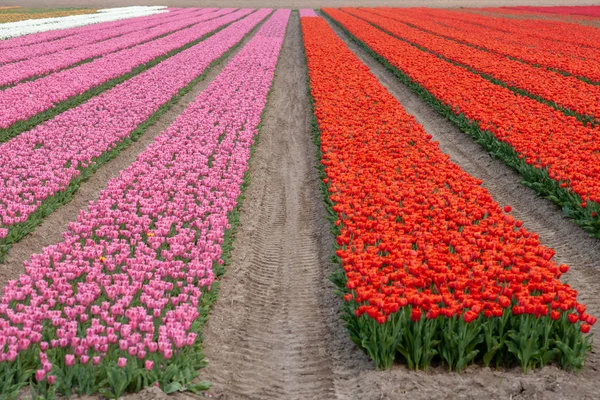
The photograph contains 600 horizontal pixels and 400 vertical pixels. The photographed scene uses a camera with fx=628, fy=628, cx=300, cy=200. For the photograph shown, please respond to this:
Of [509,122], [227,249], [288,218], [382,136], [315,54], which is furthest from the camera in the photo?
[315,54]

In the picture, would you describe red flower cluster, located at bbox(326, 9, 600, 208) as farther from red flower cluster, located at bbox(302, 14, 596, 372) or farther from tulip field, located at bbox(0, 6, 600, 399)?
red flower cluster, located at bbox(302, 14, 596, 372)

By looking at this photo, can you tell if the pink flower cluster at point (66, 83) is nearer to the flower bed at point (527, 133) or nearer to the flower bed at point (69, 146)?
the flower bed at point (69, 146)

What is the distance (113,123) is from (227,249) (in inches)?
334

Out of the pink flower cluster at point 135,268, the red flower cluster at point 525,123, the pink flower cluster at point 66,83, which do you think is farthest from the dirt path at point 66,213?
the red flower cluster at point 525,123

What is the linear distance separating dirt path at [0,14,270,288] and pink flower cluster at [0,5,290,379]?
2.34 feet

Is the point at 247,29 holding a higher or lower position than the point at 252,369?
higher

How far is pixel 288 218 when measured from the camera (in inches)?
440

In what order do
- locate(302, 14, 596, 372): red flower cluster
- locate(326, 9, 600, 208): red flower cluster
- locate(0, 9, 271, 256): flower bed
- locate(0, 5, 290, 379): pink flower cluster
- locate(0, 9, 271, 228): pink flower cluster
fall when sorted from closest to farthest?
1. locate(0, 5, 290, 379): pink flower cluster
2. locate(302, 14, 596, 372): red flower cluster
3. locate(0, 9, 271, 256): flower bed
4. locate(0, 9, 271, 228): pink flower cluster
5. locate(326, 9, 600, 208): red flower cluster

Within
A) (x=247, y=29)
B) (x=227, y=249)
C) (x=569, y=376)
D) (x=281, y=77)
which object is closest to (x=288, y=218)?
(x=227, y=249)

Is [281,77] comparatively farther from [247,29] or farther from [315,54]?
[247,29]

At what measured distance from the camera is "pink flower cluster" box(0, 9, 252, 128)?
17.1 m

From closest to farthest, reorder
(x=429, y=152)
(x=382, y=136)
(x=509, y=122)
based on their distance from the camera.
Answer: (x=429, y=152) → (x=382, y=136) → (x=509, y=122)

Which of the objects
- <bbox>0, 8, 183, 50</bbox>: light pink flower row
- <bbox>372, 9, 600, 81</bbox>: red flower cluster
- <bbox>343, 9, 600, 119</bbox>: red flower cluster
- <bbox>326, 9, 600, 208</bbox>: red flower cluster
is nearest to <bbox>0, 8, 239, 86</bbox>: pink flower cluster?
<bbox>0, 8, 183, 50</bbox>: light pink flower row

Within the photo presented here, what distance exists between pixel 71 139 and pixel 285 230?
21.0 feet
